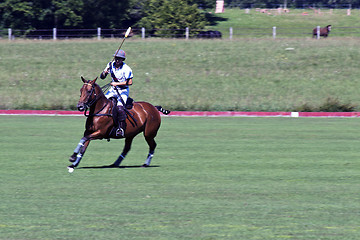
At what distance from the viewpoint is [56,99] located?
3100 centimetres

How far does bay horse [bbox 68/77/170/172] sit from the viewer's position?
38.7ft

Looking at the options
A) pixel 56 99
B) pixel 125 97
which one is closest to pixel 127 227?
pixel 125 97

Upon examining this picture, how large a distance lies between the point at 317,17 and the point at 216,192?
92104 mm

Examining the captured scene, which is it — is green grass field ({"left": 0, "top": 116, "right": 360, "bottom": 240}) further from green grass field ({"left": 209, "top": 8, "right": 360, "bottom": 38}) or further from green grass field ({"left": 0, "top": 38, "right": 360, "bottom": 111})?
green grass field ({"left": 209, "top": 8, "right": 360, "bottom": 38})

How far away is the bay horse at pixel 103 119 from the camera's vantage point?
11.8 metres

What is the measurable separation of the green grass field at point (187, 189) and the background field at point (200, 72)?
12818mm

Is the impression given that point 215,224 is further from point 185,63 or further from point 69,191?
point 185,63

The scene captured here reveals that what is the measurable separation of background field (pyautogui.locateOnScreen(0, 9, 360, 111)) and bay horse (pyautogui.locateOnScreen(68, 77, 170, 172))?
51.4 ft

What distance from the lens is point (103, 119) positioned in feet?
39.8

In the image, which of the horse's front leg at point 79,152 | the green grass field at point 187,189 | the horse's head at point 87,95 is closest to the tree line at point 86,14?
the green grass field at point 187,189

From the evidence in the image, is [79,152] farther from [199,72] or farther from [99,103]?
[199,72]

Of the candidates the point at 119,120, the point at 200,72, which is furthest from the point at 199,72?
the point at 119,120

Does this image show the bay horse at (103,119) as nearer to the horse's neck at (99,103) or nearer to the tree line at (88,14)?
the horse's neck at (99,103)

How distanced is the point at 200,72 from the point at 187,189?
28802 mm
